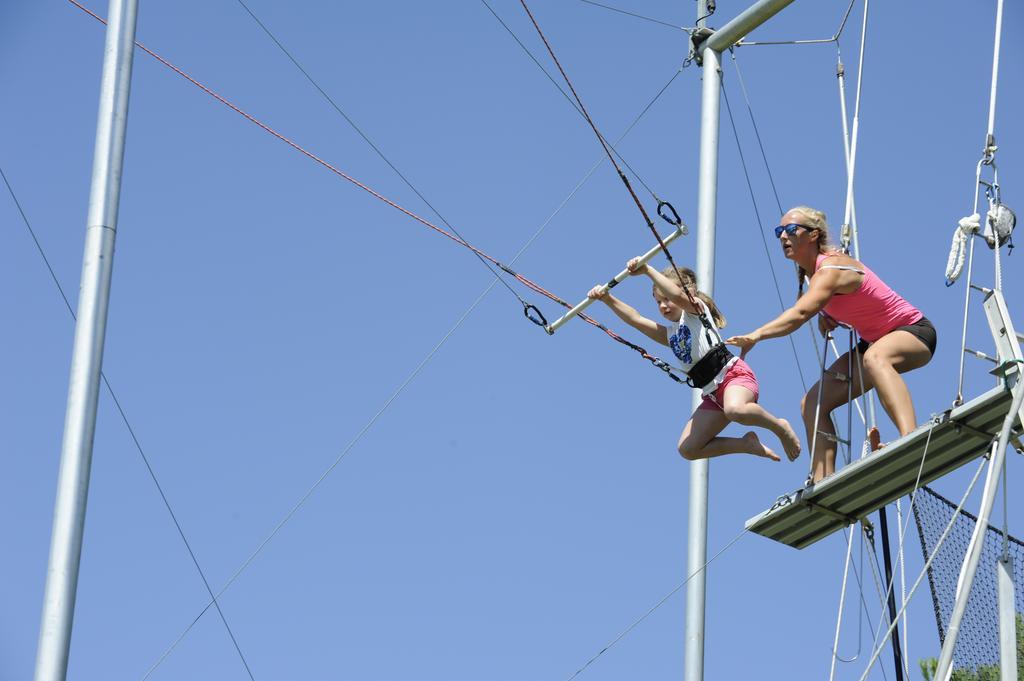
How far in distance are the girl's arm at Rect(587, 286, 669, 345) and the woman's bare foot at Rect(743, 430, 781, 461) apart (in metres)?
0.64

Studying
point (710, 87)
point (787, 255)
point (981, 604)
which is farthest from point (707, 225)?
point (981, 604)

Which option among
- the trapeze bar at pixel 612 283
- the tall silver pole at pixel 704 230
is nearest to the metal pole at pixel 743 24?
the tall silver pole at pixel 704 230

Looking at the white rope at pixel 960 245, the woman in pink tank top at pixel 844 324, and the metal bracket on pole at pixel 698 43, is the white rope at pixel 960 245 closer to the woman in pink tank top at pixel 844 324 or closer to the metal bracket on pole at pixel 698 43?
the woman in pink tank top at pixel 844 324

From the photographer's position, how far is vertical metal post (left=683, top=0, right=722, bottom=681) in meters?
9.68

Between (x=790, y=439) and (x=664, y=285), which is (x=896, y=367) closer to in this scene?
(x=790, y=439)

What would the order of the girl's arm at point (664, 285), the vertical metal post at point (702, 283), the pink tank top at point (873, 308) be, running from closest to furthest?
the pink tank top at point (873, 308) < the girl's arm at point (664, 285) < the vertical metal post at point (702, 283)

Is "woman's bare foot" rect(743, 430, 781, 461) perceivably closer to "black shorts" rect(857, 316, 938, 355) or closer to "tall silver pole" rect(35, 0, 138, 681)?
"black shorts" rect(857, 316, 938, 355)

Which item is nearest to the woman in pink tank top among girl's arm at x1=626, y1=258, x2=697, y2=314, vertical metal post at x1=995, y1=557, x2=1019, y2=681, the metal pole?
girl's arm at x1=626, y1=258, x2=697, y2=314

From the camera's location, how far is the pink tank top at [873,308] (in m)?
8.55

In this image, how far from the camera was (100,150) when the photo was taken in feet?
26.0

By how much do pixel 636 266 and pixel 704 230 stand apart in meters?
1.88

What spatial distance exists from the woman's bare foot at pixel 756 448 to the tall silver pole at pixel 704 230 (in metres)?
0.85

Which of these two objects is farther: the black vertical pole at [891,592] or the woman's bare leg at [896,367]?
the black vertical pole at [891,592]

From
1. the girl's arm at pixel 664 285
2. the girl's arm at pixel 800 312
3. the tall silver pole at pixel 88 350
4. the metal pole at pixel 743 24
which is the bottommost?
the tall silver pole at pixel 88 350
